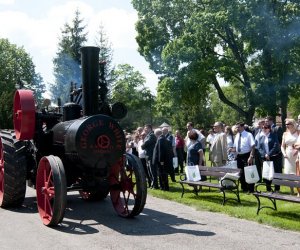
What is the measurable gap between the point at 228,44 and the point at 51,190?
24.4m

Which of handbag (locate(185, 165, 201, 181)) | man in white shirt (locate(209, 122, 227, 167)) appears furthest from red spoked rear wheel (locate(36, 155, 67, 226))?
man in white shirt (locate(209, 122, 227, 167))

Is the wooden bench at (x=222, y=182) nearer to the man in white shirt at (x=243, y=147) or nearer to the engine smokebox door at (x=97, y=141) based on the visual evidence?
the man in white shirt at (x=243, y=147)

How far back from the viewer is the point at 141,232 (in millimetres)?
6902

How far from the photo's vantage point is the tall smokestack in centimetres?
773

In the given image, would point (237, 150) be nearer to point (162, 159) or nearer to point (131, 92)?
point (162, 159)

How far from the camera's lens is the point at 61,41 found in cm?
5438

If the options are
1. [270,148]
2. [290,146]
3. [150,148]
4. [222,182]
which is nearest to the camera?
[222,182]

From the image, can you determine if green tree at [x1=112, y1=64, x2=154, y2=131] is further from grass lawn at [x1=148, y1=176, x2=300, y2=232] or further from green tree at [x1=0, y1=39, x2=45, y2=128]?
grass lawn at [x1=148, y1=176, x2=300, y2=232]

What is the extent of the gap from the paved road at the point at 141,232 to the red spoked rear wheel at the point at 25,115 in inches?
56.4

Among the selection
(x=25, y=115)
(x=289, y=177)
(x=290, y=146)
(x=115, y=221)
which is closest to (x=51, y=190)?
(x=115, y=221)

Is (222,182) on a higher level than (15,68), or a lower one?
lower

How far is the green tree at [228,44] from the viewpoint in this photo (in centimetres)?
2473

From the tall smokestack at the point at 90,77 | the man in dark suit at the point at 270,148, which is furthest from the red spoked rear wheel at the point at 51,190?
the man in dark suit at the point at 270,148

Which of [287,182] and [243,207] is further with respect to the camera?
[243,207]
